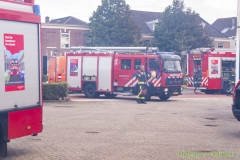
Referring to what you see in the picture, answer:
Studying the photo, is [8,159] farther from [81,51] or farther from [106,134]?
[81,51]

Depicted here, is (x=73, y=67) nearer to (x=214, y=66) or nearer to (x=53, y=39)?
(x=214, y=66)

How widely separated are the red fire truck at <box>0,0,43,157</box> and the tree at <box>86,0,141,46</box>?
138ft

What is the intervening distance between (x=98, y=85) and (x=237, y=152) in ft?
52.2

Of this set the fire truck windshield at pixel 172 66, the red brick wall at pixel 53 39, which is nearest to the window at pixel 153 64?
the fire truck windshield at pixel 172 66

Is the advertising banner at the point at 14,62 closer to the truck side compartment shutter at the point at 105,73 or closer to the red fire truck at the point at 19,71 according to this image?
the red fire truck at the point at 19,71

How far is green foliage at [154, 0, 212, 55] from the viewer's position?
170 ft

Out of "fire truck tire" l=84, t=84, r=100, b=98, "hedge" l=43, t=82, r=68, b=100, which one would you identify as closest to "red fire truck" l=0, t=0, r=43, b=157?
"hedge" l=43, t=82, r=68, b=100

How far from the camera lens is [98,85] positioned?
25.3 metres

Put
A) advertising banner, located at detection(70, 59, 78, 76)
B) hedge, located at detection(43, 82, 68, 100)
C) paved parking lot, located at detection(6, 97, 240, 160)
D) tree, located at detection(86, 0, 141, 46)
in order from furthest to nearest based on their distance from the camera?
tree, located at detection(86, 0, 141, 46), advertising banner, located at detection(70, 59, 78, 76), hedge, located at detection(43, 82, 68, 100), paved parking lot, located at detection(6, 97, 240, 160)

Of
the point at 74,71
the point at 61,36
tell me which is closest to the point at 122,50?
the point at 74,71

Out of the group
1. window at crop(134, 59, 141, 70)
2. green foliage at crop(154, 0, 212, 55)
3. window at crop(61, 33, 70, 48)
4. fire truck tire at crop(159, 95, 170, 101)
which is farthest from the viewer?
window at crop(61, 33, 70, 48)

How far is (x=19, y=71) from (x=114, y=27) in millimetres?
44588

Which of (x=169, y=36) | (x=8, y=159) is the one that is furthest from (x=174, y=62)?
(x=169, y=36)

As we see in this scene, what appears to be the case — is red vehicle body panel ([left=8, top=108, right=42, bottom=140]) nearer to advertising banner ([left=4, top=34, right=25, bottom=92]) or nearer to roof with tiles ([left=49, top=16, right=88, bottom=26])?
advertising banner ([left=4, top=34, right=25, bottom=92])
